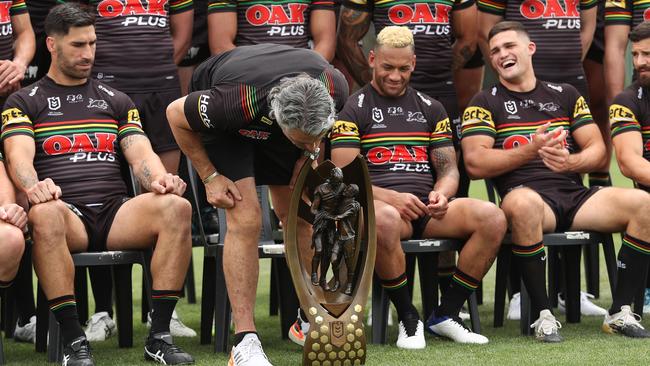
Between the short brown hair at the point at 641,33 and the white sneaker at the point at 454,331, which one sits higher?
the short brown hair at the point at 641,33

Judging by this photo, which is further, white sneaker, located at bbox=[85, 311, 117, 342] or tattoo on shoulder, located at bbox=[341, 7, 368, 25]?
tattoo on shoulder, located at bbox=[341, 7, 368, 25]

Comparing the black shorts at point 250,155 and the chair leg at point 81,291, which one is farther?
the chair leg at point 81,291

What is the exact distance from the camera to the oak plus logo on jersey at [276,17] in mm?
6973

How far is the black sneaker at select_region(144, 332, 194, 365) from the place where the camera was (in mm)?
5555

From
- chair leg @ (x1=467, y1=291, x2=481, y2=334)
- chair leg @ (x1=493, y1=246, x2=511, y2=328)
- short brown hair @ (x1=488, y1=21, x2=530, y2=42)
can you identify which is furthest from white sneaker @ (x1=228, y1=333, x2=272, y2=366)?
short brown hair @ (x1=488, y1=21, x2=530, y2=42)

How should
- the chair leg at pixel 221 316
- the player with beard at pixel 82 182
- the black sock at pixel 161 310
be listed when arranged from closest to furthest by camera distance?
the player with beard at pixel 82 182 → the black sock at pixel 161 310 → the chair leg at pixel 221 316

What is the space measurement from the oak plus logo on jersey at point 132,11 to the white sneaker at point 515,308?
264 centimetres

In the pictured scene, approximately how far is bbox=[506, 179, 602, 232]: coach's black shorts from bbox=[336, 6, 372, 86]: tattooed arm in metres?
1.34

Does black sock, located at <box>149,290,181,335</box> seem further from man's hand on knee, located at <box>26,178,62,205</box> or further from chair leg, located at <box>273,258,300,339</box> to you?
chair leg, located at <box>273,258,300,339</box>

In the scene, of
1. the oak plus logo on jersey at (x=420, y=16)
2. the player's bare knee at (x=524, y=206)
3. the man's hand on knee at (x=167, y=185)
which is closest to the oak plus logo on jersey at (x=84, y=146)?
the man's hand on knee at (x=167, y=185)

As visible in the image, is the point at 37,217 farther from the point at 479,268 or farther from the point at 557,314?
the point at 557,314

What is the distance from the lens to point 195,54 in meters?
7.70

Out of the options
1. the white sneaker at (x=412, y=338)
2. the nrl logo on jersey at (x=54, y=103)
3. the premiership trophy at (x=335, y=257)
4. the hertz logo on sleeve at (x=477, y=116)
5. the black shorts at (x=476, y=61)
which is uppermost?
the black shorts at (x=476, y=61)

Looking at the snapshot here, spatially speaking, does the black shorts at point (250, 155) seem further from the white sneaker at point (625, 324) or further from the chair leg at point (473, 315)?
the white sneaker at point (625, 324)
